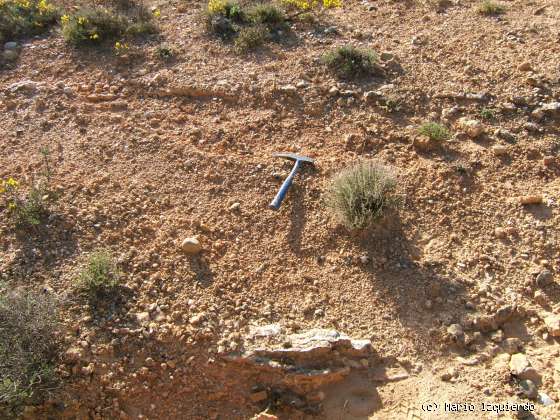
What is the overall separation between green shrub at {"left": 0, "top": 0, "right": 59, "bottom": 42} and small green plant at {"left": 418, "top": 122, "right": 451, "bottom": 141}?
448 cm

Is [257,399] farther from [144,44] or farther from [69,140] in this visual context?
[144,44]

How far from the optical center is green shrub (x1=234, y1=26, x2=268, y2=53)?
17.9 feet

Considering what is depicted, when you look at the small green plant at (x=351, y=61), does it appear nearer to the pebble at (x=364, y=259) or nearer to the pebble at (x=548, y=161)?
the pebble at (x=548, y=161)

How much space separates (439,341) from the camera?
3340 millimetres

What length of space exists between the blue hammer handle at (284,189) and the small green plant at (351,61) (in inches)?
53.7

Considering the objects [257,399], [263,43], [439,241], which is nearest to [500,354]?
[439,241]

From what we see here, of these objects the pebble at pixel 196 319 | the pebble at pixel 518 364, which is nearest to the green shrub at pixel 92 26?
the pebble at pixel 196 319

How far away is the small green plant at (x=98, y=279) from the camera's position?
135 inches

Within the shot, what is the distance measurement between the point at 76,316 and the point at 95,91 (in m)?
2.58

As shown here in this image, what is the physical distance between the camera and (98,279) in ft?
11.3

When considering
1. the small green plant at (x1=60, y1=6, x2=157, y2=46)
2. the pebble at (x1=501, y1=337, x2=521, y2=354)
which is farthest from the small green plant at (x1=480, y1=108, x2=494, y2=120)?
the small green plant at (x1=60, y1=6, x2=157, y2=46)

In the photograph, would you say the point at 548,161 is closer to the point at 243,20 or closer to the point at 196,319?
the point at 196,319

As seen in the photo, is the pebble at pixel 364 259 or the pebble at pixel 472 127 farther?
the pebble at pixel 472 127

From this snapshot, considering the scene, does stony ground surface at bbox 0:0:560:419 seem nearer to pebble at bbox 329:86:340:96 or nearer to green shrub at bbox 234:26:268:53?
pebble at bbox 329:86:340:96
